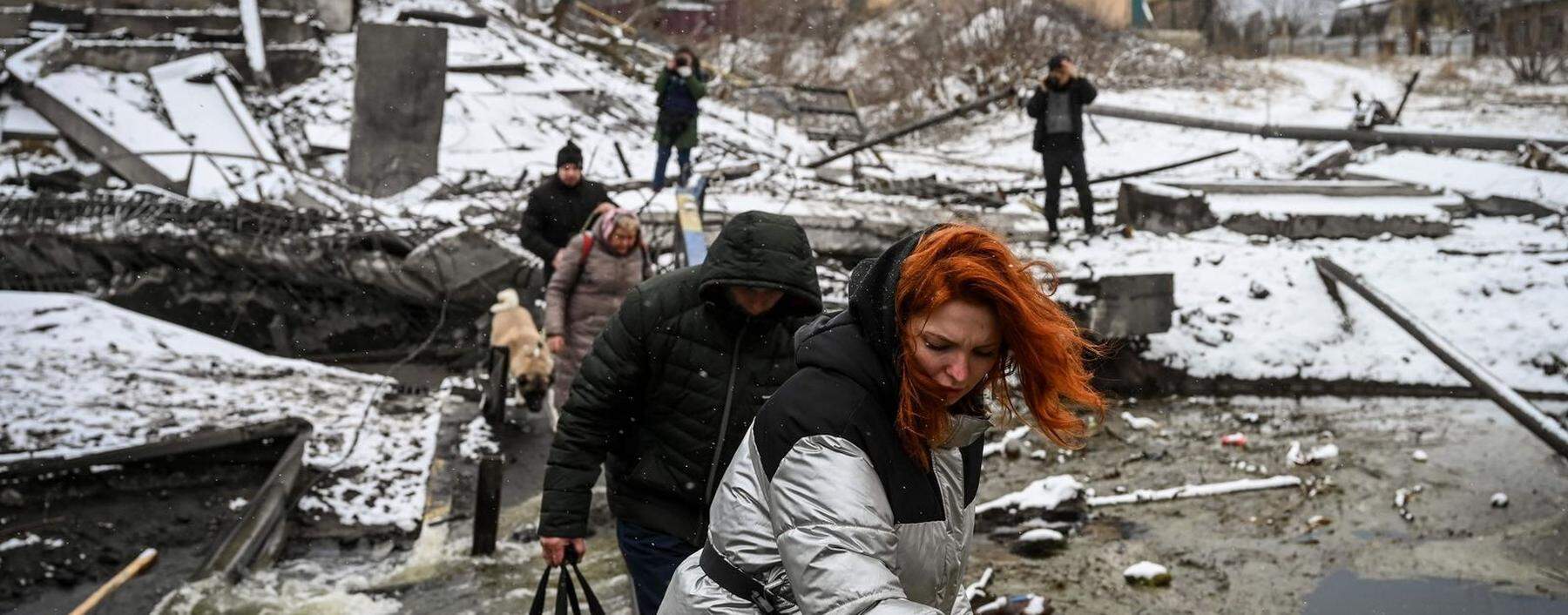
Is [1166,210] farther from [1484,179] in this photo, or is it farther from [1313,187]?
[1484,179]

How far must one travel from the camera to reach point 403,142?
1426 cm

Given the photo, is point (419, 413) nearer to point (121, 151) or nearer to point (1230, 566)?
point (1230, 566)

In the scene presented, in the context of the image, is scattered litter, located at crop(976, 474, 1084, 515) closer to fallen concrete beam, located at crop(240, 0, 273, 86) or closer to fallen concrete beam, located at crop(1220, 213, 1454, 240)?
fallen concrete beam, located at crop(1220, 213, 1454, 240)

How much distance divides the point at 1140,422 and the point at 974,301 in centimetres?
632

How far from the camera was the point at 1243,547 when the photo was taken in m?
5.55

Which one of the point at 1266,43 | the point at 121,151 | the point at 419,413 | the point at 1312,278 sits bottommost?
the point at 419,413

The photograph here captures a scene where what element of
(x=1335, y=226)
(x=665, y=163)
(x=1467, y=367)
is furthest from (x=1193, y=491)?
(x=665, y=163)

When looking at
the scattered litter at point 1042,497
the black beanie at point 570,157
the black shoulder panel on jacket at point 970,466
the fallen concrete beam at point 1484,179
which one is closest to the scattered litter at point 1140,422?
the scattered litter at point 1042,497

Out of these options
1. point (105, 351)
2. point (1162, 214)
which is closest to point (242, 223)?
point (105, 351)

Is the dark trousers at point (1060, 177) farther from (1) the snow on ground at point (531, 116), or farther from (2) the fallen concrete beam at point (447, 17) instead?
(2) the fallen concrete beam at point (447, 17)

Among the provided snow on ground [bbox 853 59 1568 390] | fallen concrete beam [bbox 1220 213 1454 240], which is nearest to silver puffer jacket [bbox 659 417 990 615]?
snow on ground [bbox 853 59 1568 390]

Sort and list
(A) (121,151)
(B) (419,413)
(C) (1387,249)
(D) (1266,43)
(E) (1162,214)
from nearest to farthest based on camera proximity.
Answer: (B) (419,413)
(C) (1387,249)
(E) (1162,214)
(A) (121,151)
(D) (1266,43)

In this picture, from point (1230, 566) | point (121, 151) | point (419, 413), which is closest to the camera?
point (1230, 566)

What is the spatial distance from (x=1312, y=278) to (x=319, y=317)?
866 cm
